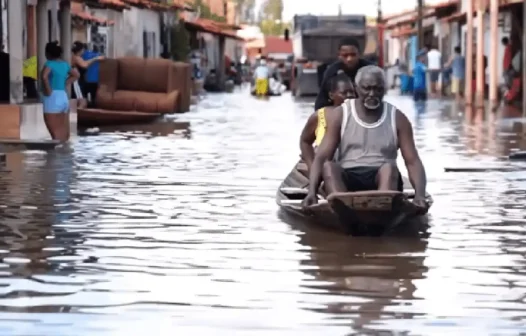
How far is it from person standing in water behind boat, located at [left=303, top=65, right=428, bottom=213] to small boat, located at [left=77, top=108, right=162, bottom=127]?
1650cm

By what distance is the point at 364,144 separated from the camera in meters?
11.0

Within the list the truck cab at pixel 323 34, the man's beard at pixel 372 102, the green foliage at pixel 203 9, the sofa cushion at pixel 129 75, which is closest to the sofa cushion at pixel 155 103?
the sofa cushion at pixel 129 75

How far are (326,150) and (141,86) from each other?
2131cm

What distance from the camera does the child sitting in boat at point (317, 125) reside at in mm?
11898

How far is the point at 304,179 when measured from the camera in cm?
1255

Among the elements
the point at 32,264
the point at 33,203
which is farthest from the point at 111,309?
the point at 33,203

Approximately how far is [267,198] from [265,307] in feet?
19.8

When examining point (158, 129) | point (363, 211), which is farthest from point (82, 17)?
point (363, 211)

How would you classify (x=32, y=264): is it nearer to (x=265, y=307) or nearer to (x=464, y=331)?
(x=265, y=307)

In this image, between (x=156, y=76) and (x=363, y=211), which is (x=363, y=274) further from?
(x=156, y=76)

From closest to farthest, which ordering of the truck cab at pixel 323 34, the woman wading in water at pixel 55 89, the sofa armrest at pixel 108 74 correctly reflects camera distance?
the woman wading in water at pixel 55 89
the sofa armrest at pixel 108 74
the truck cab at pixel 323 34

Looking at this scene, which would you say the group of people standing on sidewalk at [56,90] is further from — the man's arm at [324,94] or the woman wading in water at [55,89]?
the man's arm at [324,94]

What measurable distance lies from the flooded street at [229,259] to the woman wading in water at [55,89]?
276 cm

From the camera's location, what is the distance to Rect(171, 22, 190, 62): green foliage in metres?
54.8
